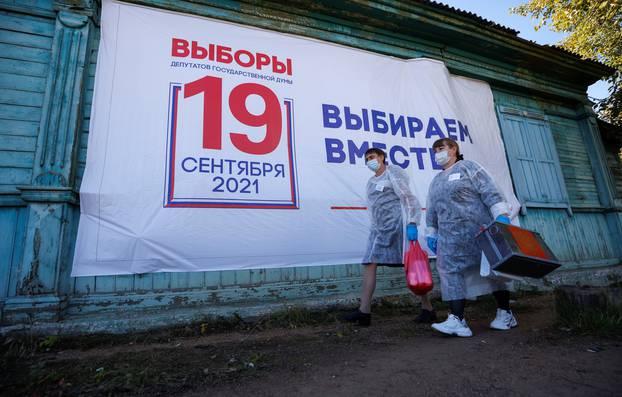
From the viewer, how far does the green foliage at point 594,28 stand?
7.50 meters

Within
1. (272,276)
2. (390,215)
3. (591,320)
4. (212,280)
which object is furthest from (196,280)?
(591,320)

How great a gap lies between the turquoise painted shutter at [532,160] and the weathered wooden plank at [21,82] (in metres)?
6.85

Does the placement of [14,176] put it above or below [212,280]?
above

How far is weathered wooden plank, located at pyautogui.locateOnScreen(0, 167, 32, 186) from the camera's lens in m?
2.98

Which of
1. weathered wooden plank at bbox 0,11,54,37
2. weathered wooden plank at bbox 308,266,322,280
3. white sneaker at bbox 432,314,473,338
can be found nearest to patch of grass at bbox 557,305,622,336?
white sneaker at bbox 432,314,473,338

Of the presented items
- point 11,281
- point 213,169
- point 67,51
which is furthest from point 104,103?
point 11,281

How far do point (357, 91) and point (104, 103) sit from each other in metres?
3.19

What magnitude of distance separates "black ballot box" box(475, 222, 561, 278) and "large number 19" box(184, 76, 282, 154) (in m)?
2.52

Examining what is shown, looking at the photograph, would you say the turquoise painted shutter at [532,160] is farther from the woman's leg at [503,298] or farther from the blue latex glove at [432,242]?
the blue latex glove at [432,242]

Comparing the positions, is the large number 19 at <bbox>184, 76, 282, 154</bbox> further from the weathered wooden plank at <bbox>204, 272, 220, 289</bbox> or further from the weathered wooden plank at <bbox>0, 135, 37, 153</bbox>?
the weathered wooden plank at <bbox>0, 135, 37, 153</bbox>

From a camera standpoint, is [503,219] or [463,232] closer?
[503,219]

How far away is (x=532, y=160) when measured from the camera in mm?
5988

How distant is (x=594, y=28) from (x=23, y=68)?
11440 mm

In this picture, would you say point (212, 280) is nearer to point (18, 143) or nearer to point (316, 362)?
point (316, 362)
